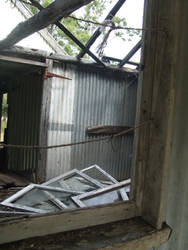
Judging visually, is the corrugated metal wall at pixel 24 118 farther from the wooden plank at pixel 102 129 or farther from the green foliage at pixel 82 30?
the green foliage at pixel 82 30

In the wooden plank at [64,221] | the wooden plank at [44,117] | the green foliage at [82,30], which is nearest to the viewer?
the wooden plank at [64,221]

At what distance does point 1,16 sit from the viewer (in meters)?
6.70

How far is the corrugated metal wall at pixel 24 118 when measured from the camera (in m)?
7.05

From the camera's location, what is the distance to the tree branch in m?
2.88

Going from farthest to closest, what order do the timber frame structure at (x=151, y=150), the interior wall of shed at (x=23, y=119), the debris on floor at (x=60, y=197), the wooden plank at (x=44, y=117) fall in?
the interior wall of shed at (x=23, y=119), the wooden plank at (x=44, y=117), the debris on floor at (x=60, y=197), the timber frame structure at (x=151, y=150)

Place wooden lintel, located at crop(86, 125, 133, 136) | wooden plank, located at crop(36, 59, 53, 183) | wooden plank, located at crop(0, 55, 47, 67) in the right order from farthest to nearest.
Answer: wooden lintel, located at crop(86, 125, 133, 136) → wooden plank, located at crop(36, 59, 53, 183) → wooden plank, located at crop(0, 55, 47, 67)

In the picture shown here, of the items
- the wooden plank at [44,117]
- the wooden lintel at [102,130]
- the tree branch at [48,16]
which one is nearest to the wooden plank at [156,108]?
the tree branch at [48,16]

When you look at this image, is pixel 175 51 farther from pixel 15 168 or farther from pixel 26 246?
pixel 15 168

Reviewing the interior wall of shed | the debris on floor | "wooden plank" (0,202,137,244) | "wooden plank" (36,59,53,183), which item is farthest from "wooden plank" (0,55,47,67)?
"wooden plank" (0,202,137,244)

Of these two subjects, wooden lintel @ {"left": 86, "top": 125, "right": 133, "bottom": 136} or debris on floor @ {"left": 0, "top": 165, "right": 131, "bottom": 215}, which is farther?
wooden lintel @ {"left": 86, "top": 125, "right": 133, "bottom": 136}

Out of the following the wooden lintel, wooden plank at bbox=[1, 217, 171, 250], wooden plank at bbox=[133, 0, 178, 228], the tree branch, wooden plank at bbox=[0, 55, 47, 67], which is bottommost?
the wooden lintel

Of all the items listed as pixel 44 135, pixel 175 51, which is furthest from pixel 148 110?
pixel 44 135

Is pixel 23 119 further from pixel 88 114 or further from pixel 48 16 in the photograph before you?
pixel 48 16

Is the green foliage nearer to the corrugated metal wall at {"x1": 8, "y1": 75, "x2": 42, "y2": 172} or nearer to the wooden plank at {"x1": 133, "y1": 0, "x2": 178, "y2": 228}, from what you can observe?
the corrugated metal wall at {"x1": 8, "y1": 75, "x2": 42, "y2": 172}
